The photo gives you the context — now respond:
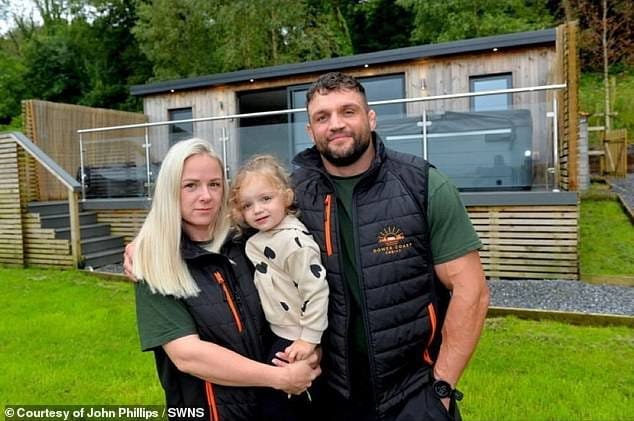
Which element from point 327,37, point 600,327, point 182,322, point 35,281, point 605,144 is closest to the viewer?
point 182,322

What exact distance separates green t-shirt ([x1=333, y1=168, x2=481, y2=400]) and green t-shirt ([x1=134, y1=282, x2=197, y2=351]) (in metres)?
0.54

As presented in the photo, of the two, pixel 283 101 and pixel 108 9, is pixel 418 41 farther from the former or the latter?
pixel 108 9

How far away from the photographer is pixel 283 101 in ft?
37.3

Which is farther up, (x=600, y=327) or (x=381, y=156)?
(x=381, y=156)

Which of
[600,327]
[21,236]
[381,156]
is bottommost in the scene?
[600,327]

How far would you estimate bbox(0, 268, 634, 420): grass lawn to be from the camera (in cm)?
299

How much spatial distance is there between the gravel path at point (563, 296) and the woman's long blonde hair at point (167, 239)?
4253 millimetres

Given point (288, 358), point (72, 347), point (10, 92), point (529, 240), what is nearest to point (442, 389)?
point (288, 358)

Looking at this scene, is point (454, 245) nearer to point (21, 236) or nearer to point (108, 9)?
point (21, 236)

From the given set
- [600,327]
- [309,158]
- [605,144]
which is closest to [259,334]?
[309,158]

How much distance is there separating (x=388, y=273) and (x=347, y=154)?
0.43 m

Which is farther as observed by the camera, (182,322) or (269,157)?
(269,157)

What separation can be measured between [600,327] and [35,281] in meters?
6.66

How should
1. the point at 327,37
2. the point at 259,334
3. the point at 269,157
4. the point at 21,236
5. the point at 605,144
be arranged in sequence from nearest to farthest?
the point at 259,334, the point at 269,157, the point at 21,236, the point at 605,144, the point at 327,37
